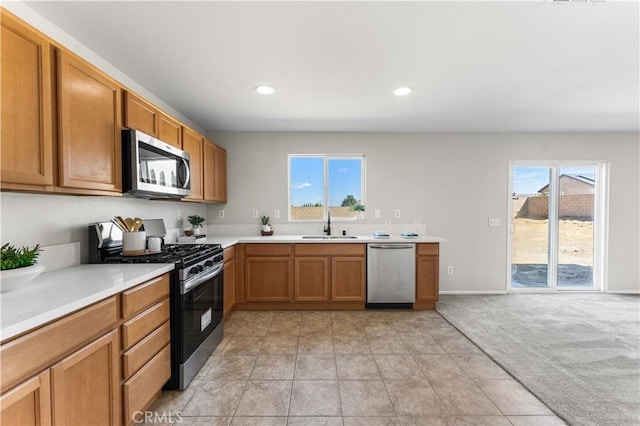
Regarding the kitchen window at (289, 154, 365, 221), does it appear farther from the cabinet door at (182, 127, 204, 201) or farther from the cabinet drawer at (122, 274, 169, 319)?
the cabinet drawer at (122, 274, 169, 319)

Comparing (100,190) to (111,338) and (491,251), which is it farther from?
(491,251)

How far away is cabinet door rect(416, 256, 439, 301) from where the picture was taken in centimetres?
347

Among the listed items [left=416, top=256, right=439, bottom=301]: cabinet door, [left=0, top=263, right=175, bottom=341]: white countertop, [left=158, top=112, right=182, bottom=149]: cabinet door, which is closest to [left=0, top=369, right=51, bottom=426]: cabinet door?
[left=0, top=263, right=175, bottom=341]: white countertop

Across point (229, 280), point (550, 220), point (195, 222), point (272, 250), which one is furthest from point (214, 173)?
point (550, 220)

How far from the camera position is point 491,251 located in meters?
4.12

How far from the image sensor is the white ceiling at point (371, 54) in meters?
1.60

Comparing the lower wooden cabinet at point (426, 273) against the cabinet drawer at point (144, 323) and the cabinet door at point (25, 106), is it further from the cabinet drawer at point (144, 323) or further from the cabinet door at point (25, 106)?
the cabinet door at point (25, 106)

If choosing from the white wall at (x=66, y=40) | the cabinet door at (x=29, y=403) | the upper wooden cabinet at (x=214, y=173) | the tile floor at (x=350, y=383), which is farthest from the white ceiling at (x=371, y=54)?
the tile floor at (x=350, y=383)

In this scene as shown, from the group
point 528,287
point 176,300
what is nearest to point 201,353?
point 176,300

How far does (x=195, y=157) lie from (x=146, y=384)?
86.3 inches

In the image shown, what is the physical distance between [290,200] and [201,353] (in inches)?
94.7

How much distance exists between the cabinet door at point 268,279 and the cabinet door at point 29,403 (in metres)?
2.40

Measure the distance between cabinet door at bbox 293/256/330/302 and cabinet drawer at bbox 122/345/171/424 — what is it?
177cm

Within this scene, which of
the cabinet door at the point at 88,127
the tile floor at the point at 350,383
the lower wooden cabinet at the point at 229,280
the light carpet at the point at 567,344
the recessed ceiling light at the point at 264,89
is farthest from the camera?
the lower wooden cabinet at the point at 229,280
